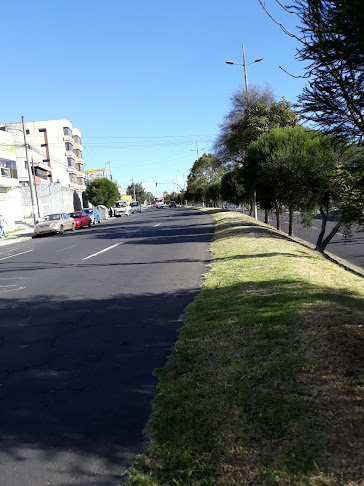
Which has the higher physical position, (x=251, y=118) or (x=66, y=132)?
(x=66, y=132)

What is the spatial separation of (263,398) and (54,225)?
26.4 meters

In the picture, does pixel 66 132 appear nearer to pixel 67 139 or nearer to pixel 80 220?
pixel 67 139

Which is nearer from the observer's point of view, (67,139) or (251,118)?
(251,118)

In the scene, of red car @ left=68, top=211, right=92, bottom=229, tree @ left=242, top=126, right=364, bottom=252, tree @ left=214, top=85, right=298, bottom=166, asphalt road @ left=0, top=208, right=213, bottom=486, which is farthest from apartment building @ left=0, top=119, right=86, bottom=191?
asphalt road @ left=0, top=208, right=213, bottom=486

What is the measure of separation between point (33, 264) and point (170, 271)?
515 cm

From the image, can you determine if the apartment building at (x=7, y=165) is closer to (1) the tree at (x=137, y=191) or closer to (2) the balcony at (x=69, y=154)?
(2) the balcony at (x=69, y=154)

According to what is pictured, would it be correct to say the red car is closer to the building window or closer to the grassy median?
the grassy median

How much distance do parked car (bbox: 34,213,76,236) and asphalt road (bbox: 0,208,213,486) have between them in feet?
59.2

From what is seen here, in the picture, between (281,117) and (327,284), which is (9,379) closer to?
(327,284)

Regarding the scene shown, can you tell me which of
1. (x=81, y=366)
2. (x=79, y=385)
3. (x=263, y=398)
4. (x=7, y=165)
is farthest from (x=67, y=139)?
(x=263, y=398)

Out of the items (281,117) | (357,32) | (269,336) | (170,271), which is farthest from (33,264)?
(281,117)

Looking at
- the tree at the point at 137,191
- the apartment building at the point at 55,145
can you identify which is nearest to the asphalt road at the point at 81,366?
the apartment building at the point at 55,145

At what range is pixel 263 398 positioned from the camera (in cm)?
343

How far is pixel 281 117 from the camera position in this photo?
2220 centimetres
